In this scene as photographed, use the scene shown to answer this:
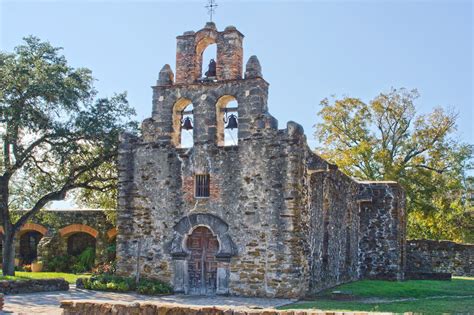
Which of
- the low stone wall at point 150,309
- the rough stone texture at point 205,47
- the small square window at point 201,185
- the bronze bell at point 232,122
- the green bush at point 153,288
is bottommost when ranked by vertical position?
the green bush at point 153,288

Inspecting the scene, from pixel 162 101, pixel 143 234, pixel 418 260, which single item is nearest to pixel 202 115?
pixel 162 101

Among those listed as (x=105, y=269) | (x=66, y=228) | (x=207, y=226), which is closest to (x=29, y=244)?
(x=66, y=228)

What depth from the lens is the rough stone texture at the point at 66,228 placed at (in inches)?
1150

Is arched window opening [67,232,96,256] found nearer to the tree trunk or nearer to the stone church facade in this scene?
the tree trunk

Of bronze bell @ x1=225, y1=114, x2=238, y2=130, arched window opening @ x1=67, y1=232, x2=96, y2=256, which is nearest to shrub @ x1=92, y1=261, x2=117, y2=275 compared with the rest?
arched window opening @ x1=67, y1=232, x2=96, y2=256

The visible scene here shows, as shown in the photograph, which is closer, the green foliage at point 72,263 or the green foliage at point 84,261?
the green foliage at point 84,261

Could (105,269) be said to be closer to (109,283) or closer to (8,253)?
(8,253)

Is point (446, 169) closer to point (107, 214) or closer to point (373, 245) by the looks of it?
point (373, 245)

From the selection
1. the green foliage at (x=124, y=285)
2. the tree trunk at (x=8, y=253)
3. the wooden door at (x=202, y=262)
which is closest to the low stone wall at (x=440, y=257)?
the wooden door at (x=202, y=262)

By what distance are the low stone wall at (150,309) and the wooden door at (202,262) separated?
7.59 meters

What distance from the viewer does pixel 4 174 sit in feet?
76.7

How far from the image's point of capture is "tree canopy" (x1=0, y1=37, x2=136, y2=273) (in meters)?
22.5

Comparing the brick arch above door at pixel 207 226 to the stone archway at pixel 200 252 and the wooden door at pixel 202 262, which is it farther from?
the wooden door at pixel 202 262

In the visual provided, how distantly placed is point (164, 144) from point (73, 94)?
4178 mm
